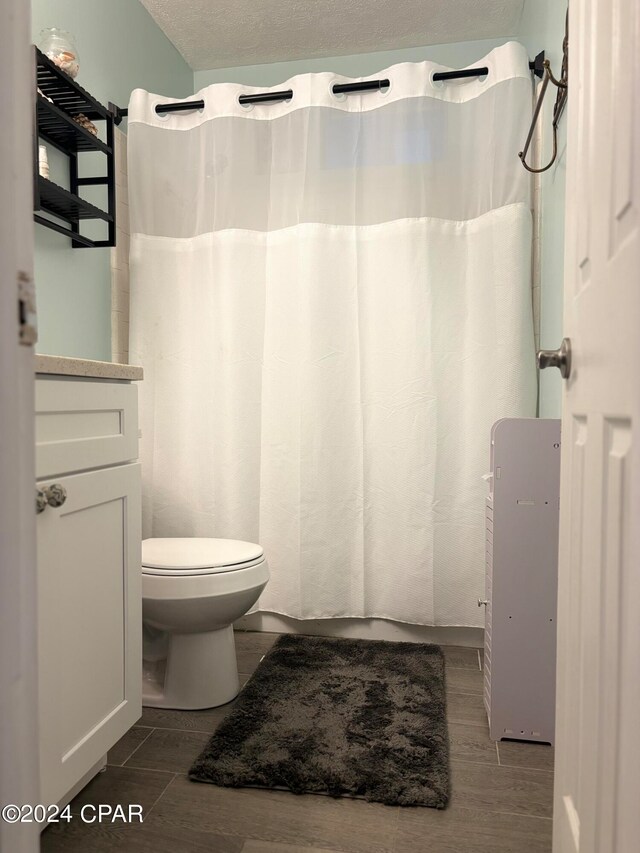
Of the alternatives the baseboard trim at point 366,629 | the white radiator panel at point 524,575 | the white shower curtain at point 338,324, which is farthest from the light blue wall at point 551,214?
the baseboard trim at point 366,629

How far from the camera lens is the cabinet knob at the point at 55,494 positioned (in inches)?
45.4

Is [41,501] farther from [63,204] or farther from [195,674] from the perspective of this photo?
[63,204]

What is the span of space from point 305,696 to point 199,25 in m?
2.54

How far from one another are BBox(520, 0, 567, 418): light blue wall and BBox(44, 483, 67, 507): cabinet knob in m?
1.32

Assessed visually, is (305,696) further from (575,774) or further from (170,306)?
(170,306)

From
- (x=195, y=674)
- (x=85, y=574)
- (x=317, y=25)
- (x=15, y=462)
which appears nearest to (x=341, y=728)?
(x=195, y=674)

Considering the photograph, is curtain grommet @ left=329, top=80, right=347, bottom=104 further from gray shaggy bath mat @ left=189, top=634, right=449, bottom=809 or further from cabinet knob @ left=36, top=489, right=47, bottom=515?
gray shaggy bath mat @ left=189, top=634, right=449, bottom=809

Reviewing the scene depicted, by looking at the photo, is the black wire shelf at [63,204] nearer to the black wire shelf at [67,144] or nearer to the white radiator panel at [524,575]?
the black wire shelf at [67,144]

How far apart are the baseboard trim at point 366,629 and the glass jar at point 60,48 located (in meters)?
1.90

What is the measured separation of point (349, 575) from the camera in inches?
93.1

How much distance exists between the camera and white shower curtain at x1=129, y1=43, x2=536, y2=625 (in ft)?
7.36

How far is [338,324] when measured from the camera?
2.33 metres

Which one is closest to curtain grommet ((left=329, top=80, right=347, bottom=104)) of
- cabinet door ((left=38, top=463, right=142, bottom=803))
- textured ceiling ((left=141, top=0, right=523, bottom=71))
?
textured ceiling ((left=141, top=0, right=523, bottom=71))

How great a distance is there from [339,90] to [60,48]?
0.90m
